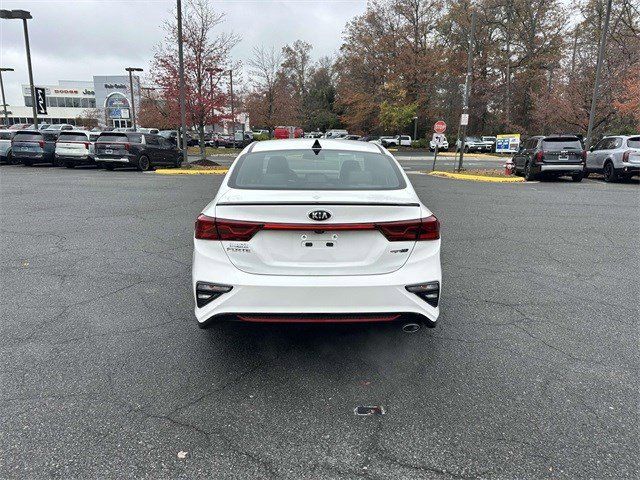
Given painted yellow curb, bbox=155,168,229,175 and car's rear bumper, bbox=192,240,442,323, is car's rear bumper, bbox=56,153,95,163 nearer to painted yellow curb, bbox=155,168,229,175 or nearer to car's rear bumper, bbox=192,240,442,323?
painted yellow curb, bbox=155,168,229,175

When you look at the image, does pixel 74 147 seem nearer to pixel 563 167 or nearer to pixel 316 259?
pixel 563 167

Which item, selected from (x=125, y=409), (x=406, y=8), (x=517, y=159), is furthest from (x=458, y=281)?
(x=406, y=8)

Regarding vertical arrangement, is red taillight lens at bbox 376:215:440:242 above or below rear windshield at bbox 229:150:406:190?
below

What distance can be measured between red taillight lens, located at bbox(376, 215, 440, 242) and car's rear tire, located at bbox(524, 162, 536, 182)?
52.9 feet

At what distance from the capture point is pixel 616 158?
1631 centimetres

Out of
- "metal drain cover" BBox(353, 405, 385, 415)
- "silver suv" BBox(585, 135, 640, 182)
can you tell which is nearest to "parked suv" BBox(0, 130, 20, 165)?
"metal drain cover" BBox(353, 405, 385, 415)

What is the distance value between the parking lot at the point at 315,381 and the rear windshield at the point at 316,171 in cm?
120

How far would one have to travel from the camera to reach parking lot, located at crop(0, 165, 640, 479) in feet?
7.87

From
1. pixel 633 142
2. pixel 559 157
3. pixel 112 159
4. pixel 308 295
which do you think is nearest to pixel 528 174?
pixel 559 157

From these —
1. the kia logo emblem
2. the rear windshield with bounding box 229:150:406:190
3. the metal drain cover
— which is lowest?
the metal drain cover

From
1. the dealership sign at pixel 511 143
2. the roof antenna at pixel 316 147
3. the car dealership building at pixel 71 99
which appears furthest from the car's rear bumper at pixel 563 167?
the car dealership building at pixel 71 99

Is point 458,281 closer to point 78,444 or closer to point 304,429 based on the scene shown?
point 304,429

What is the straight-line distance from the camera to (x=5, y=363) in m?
3.30

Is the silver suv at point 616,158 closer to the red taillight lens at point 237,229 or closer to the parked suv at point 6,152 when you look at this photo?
the red taillight lens at point 237,229
